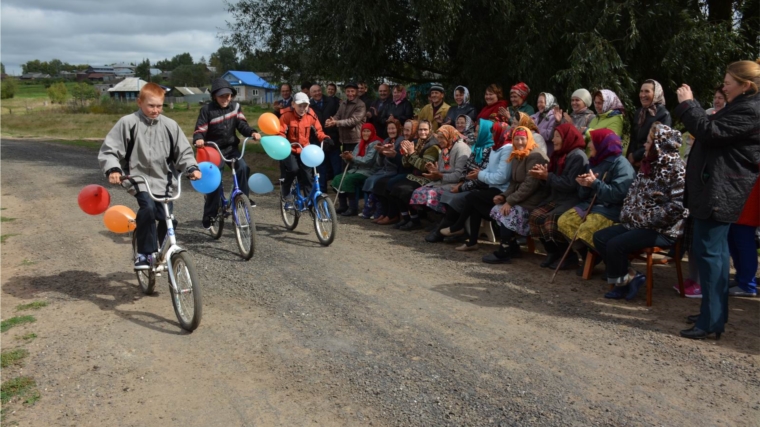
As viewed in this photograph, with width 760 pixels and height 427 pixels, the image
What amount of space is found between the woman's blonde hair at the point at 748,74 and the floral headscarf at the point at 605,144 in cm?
184

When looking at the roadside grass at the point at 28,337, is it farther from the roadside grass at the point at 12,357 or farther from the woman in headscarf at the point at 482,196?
the woman in headscarf at the point at 482,196

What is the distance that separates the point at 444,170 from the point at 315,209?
1906 millimetres

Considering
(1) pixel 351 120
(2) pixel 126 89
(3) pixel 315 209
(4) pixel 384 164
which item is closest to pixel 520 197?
(3) pixel 315 209

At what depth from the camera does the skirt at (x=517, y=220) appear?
756cm

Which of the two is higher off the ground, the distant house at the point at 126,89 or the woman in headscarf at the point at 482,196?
the distant house at the point at 126,89

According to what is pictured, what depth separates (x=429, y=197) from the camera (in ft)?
29.2

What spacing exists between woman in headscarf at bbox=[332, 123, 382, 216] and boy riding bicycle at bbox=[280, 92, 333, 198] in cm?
113

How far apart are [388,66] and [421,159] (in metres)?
4.41

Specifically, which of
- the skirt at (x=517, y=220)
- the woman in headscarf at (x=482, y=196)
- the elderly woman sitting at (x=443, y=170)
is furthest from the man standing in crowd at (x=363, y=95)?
the skirt at (x=517, y=220)

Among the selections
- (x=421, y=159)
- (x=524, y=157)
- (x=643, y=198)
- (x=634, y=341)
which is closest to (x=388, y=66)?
(x=421, y=159)

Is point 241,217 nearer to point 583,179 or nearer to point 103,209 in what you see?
point 103,209

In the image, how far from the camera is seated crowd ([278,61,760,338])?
A: 4.99 metres

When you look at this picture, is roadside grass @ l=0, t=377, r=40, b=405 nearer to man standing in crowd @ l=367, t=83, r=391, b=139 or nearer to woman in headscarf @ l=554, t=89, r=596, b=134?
woman in headscarf @ l=554, t=89, r=596, b=134

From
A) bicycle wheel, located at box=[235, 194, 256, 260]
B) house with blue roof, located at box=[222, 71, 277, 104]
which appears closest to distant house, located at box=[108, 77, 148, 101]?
house with blue roof, located at box=[222, 71, 277, 104]
